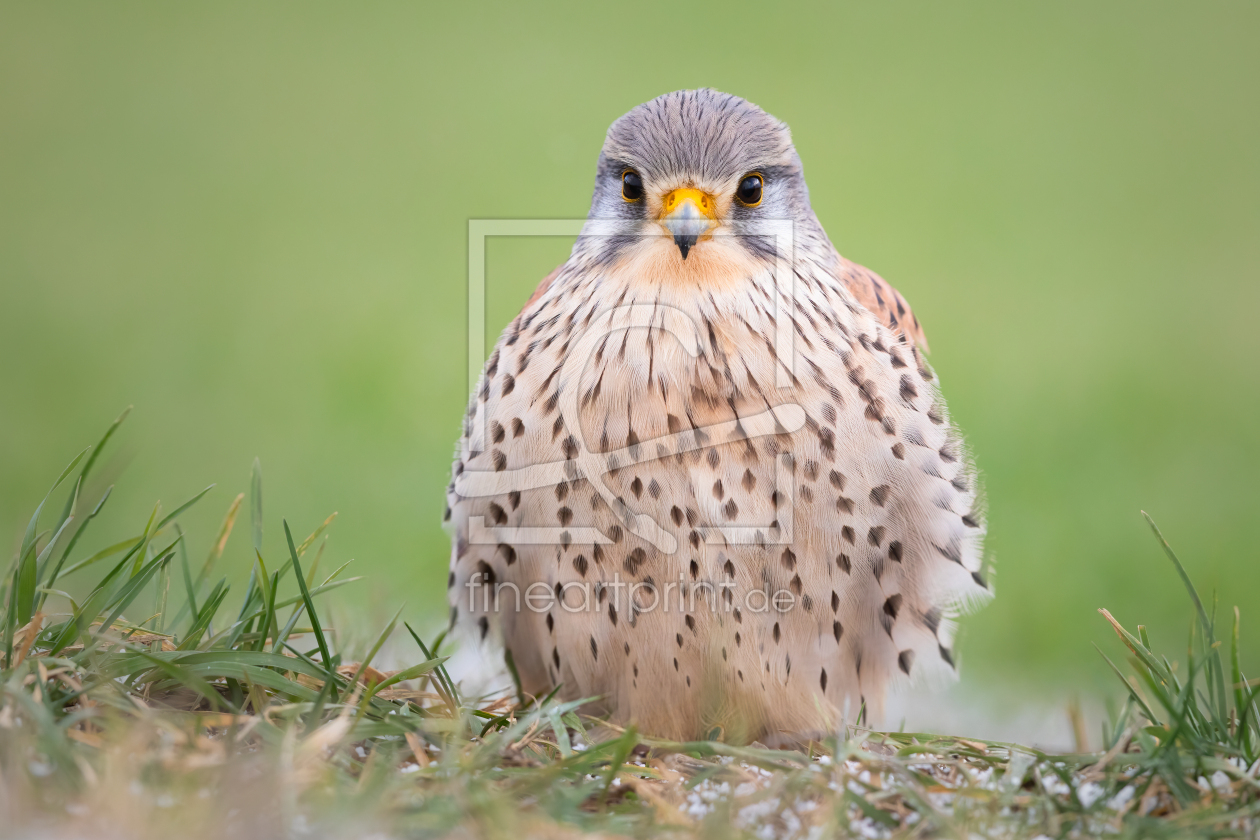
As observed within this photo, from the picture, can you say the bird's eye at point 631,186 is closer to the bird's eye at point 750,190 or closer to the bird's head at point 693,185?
the bird's head at point 693,185

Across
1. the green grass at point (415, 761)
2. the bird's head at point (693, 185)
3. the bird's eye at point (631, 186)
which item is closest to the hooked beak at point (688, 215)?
the bird's head at point (693, 185)

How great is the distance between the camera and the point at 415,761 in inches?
68.7

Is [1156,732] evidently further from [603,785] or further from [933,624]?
[603,785]

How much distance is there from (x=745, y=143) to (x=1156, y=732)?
60.4 inches

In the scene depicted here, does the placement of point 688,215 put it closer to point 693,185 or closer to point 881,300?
point 693,185

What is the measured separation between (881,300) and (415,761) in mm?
1728

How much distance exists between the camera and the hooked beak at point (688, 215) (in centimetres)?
229

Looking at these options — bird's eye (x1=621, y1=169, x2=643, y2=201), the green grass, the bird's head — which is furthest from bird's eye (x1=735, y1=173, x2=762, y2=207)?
the green grass

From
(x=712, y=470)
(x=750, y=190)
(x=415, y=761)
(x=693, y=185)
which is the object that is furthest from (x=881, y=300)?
(x=415, y=761)

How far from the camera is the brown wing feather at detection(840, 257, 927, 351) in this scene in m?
2.67

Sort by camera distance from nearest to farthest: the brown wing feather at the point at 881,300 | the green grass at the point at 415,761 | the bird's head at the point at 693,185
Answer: the green grass at the point at 415,761
the bird's head at the point at 693,185
the brown wing feather at the point at 881,300

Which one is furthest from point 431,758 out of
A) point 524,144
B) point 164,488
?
point 524,144

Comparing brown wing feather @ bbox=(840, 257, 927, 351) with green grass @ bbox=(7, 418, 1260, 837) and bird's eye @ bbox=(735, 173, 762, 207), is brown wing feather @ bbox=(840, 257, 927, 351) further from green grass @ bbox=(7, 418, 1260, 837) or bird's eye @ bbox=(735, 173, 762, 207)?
green grass @ bbox=(7, 418, 1260, 837)

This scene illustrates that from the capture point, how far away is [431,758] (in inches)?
69.2
